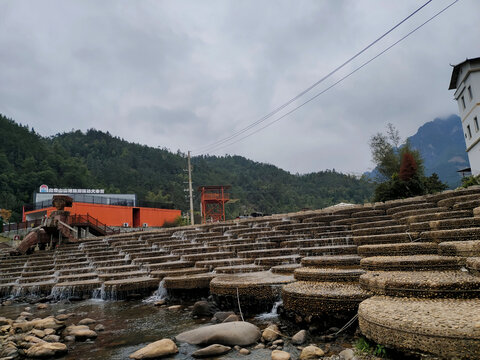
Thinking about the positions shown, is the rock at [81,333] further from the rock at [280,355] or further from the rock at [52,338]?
the rock at [280,355]

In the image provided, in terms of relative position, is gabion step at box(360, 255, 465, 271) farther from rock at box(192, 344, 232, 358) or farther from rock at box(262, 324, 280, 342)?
rock at box(192, 344, 232, 358)

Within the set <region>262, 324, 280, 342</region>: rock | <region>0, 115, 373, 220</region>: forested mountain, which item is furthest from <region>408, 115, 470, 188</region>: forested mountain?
<region>262, 324, 280, 342</region>: rock

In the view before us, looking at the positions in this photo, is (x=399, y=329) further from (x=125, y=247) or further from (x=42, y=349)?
(x=125, y=247)

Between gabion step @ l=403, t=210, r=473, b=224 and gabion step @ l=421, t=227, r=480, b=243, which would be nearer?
gabion step @ l=421, t=227, r=480, b=243

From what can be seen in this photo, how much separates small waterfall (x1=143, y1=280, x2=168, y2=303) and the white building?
20.5 m

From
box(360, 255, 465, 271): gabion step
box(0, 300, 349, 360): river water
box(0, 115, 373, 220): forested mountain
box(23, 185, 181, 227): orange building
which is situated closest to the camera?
box(360, 255, 465, 271): gabion step

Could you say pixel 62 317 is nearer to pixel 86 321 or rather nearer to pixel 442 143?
pixel 86 321

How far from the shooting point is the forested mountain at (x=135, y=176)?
48597 mm

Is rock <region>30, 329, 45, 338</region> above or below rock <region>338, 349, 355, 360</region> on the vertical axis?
below

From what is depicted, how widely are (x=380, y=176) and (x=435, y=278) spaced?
24.7 m

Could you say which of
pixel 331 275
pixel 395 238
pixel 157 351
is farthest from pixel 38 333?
pixel 395 238

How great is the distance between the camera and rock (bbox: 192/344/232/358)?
11.9ft

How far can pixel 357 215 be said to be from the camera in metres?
9.76

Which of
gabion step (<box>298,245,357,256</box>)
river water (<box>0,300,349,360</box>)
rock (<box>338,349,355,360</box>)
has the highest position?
gabion step (<box>298,245,357,256</box>)
